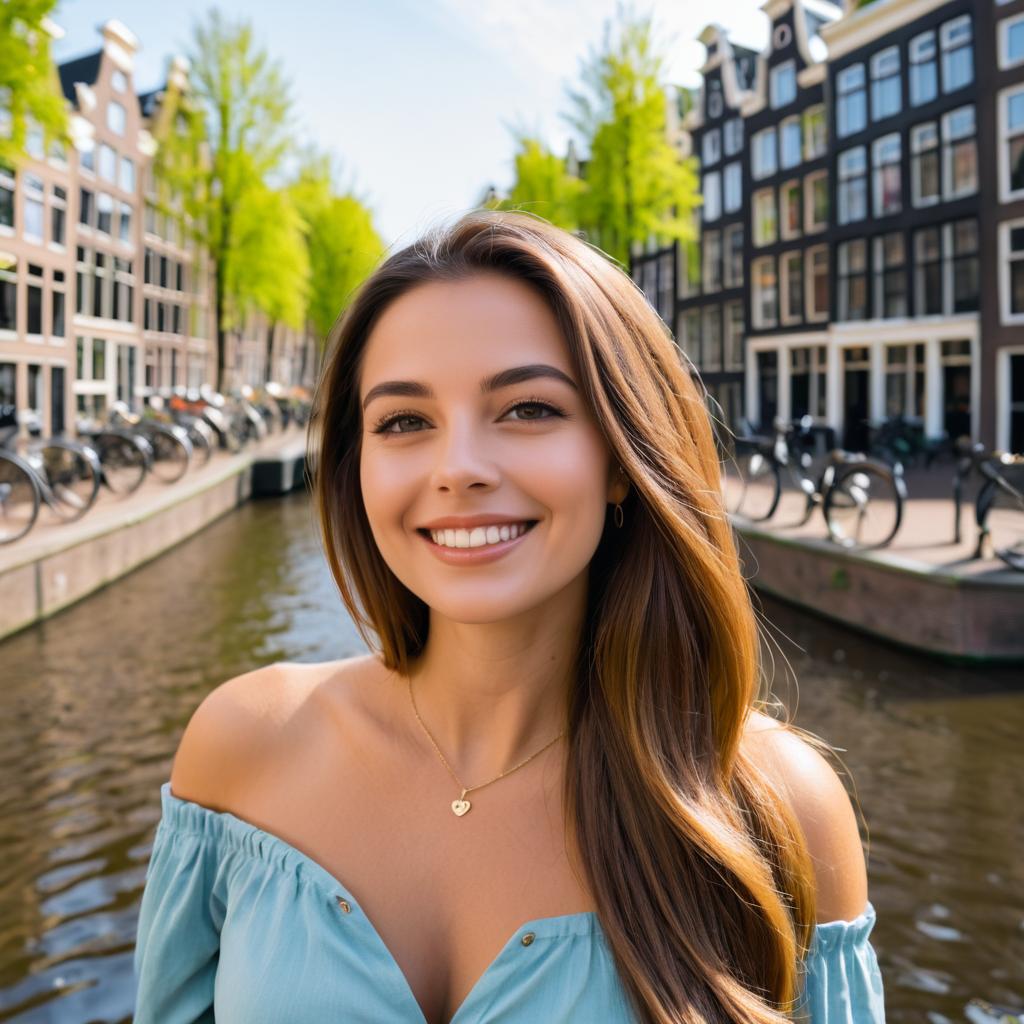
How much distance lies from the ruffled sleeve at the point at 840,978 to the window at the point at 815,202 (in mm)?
21123

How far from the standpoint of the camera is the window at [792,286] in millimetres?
21734

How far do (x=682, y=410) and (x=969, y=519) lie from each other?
8593mm

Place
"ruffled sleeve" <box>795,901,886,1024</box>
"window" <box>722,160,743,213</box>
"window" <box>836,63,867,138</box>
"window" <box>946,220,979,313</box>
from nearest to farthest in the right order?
1. "ruffled sleeve" <box>795,901,886,1024</box>
2. "window" <box>946,220,979,313</box>
3. "window" <box>836,63,867,138</box>
4. "window" <box>722,160,743,213</box>

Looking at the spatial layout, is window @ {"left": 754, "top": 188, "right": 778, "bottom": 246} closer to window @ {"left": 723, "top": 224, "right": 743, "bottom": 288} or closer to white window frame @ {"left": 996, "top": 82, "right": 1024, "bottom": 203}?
window @ {"left": 723, "top": 224, "right": 743, "bottom": 288}

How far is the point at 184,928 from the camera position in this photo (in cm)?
121

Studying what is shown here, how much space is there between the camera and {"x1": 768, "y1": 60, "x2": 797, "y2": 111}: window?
841 inches

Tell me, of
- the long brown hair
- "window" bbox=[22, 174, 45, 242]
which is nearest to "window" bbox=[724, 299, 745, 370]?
"window" bbox=[22, 174, 45, 242]

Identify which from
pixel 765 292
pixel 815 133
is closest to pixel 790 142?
pixel 815 133

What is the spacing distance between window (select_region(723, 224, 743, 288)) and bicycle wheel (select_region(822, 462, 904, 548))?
16645mm

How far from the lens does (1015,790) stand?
14.0ft

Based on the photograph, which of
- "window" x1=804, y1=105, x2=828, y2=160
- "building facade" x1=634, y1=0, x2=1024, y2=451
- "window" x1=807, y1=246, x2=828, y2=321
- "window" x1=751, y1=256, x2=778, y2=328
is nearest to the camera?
"building facade" x1=634, y1=0, x2=1024, y2=451

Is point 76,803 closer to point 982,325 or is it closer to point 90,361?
point 982,325

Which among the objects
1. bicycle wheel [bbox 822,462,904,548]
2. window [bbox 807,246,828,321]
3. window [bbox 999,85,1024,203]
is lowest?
bicycle wheel [bbox 822,462,904,548]

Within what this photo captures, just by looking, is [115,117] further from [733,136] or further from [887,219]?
[887,219]
